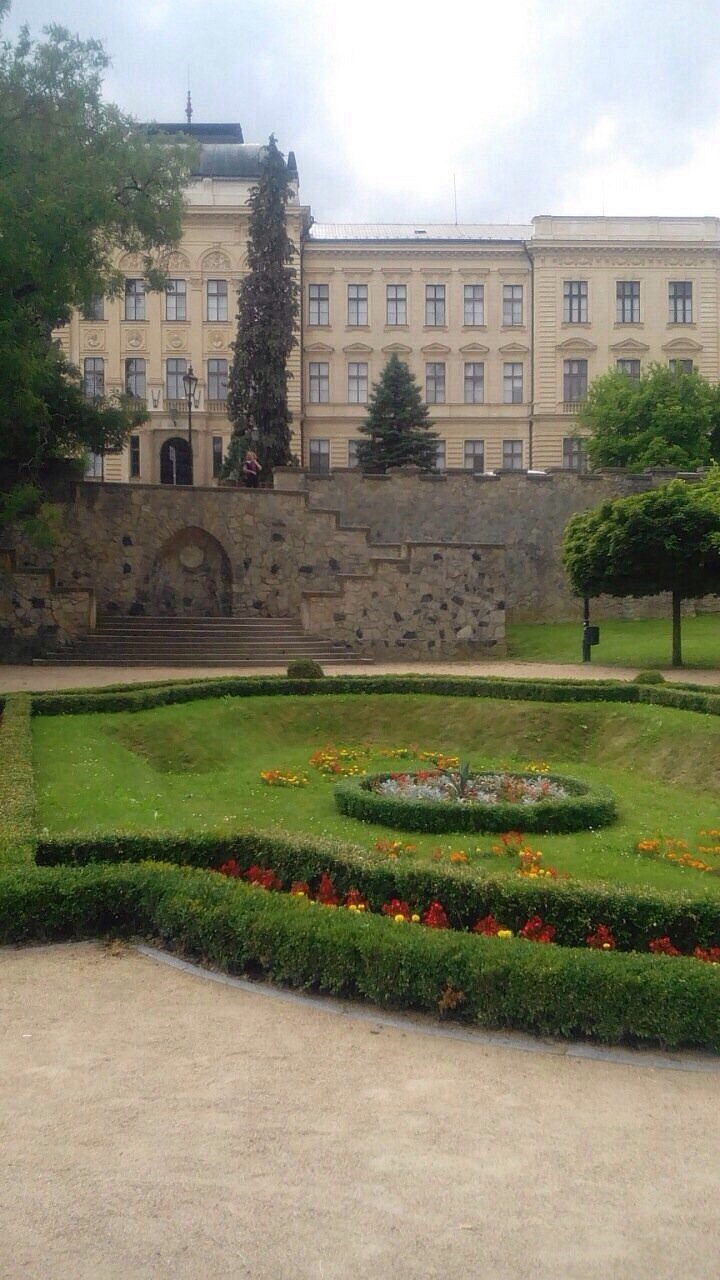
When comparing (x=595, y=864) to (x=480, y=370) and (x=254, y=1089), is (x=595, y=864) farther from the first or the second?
(x=480, y=370)

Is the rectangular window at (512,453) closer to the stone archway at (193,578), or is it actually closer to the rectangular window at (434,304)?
the rectangular window at (434,304)

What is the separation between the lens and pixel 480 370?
185 ft

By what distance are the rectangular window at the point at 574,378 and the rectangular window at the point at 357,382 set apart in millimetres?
9429

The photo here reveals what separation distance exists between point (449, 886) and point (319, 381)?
163 feet

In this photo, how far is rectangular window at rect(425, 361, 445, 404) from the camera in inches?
2219

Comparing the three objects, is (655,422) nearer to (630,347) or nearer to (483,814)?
(630,347)

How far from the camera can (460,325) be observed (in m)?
56.4

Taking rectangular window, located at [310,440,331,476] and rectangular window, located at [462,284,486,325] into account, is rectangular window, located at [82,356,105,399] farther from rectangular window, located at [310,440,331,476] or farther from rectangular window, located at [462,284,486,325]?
rectangular window, located at [462,284,486,325]

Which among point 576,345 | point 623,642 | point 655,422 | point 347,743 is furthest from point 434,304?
point 347,743

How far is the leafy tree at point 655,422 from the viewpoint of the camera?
4272 centimetres

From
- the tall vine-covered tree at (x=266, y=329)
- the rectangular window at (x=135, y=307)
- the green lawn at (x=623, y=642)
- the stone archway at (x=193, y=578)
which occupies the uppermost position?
the rectangular window at (x=135, y=307)

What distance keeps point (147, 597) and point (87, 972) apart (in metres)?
21.6

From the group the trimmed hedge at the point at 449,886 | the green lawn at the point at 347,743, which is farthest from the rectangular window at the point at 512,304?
the trimmed hedge at the point at 449,886

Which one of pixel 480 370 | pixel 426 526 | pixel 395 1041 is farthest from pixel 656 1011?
pixel 480 370
